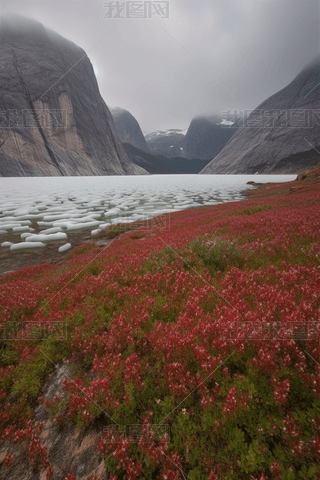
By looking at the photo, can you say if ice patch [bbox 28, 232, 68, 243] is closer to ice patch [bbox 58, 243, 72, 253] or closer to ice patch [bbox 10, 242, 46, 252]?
ice patch [bbox 10, 242, 46, 252]

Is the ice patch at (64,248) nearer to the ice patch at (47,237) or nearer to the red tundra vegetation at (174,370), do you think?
the ice patch at (47,237)

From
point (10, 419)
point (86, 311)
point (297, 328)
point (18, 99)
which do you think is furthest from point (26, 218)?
point (18, 99)

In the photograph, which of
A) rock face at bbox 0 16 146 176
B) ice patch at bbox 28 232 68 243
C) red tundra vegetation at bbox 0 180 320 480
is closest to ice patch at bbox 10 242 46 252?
ice patch at bbox 28 232 68 243

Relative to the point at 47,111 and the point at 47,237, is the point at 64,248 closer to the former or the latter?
the point at 47,237

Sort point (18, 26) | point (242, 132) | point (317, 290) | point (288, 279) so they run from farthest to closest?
1. point (242, 132)
2. point (18, 26)
3. point (288, 279)
4. point (317, 290)

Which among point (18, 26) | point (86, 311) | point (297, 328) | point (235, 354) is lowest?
point (86, 311)

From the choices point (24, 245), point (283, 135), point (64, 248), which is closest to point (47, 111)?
point (24, 245)

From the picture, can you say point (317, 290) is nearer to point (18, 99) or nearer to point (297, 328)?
point (297, 328)
